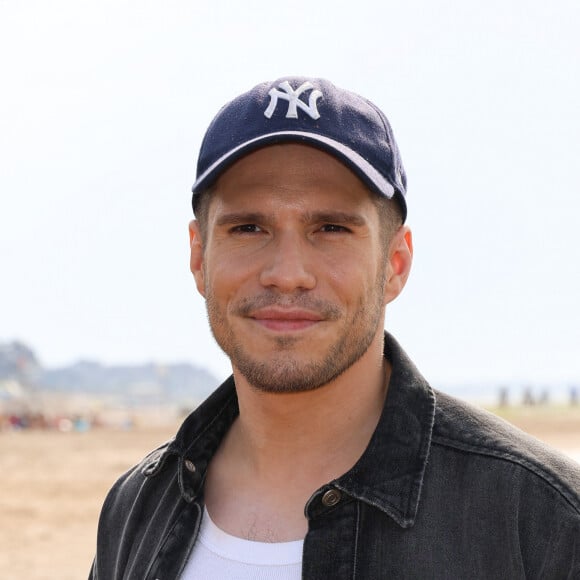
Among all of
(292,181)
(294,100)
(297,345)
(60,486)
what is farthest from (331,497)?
(60,486)

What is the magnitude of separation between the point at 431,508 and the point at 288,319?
0.67m

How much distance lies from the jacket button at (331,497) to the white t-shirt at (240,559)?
0.45ft

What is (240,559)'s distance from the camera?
2549 millimetres

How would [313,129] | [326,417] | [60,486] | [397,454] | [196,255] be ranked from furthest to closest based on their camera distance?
1. [60,486]
2. [196,255]
3. [326,417]
4. [313,129]
5. [397,454]

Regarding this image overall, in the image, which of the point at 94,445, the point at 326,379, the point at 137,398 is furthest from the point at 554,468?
the point at 137,398

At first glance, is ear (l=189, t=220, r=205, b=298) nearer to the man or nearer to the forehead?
the man

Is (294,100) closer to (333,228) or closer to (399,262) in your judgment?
(333,228)

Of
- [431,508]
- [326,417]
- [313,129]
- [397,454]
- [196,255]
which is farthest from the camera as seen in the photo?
[196,255]

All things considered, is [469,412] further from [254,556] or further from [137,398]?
[137,398]

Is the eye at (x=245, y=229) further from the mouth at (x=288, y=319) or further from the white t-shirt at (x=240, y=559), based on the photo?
the white t-shirt at (x=240, y=559)

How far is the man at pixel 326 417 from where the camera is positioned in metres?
2.31

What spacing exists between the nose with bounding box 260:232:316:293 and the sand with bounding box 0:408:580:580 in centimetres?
981

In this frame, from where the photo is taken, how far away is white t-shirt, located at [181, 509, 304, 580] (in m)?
2.48

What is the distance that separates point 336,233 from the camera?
2.62 meters
